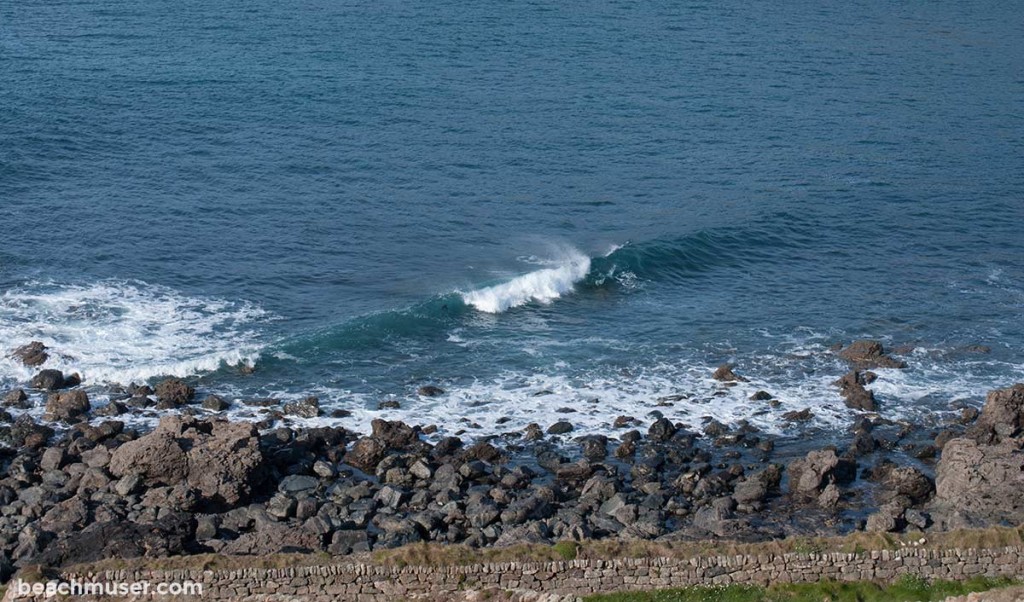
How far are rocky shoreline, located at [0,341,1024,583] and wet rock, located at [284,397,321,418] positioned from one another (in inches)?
3.0

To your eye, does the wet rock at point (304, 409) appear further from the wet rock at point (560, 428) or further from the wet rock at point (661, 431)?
the wet rock at point (661, 431)

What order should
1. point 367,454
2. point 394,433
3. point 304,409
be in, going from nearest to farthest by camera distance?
point 367,454 → point 394,433 → point 304,409

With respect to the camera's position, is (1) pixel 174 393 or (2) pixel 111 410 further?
(1) pixel 174 393

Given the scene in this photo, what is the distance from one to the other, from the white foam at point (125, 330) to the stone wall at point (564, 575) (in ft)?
91.3

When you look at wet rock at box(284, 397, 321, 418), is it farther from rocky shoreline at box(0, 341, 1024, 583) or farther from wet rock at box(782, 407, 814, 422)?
wet rock at box(782, 407, 814, 422)

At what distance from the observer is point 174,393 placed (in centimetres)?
6438

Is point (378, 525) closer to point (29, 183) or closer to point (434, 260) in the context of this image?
point (434, 260)

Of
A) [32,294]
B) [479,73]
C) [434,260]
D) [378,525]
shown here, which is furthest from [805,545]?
[479,73]

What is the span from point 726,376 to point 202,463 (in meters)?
28.4

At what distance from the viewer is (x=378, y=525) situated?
5197 centimetres

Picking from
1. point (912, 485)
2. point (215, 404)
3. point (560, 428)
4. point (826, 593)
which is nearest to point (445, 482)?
point (560, 428)

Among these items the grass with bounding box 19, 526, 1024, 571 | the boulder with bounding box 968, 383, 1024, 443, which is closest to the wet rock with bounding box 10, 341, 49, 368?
the grass with bounding box 19, 526, 1024, 571

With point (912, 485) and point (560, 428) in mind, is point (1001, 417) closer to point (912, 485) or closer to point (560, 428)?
point (912, 485)

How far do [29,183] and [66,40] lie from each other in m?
37.7
